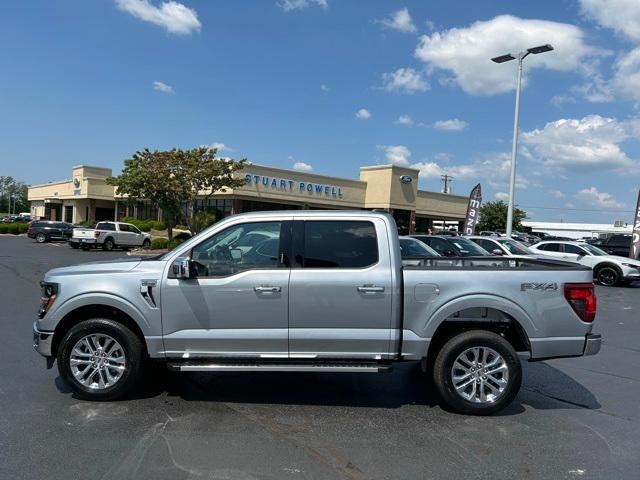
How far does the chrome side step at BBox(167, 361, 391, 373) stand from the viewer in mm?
5312

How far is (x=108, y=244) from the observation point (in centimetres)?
3284

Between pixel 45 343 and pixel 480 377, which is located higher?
pixel 45 343

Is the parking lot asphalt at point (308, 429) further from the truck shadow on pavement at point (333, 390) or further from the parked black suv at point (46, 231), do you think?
the parked black suv at point (46, 231)

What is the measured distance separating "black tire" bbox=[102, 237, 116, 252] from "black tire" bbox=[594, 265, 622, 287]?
25546 millimetres

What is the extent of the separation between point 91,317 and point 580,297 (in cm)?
489

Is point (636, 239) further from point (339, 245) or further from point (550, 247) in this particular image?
point (339, 245)

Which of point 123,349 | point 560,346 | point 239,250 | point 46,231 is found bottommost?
point 46,231

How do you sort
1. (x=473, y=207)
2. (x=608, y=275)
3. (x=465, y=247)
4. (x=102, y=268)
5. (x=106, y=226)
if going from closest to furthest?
(x=102, y=268), (x=465, y=247), (x=608, y=275), (x=473, y=207), (x=106, y=226)

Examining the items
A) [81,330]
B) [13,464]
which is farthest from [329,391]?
[13,464]

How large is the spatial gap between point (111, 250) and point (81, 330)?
29555 millimetres

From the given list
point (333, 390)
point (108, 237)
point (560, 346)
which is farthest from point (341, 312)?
point (108, 237)

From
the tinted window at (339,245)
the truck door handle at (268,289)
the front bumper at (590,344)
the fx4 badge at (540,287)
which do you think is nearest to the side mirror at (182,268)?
the truck door handle at (268,289)

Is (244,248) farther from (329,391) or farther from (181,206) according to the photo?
(181,206)

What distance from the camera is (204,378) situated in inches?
256
